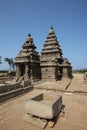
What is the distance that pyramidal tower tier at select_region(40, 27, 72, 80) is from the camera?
19.3 meters

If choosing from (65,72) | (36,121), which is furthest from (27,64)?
(36,121)

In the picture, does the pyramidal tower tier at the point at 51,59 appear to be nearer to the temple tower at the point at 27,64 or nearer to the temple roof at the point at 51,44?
the temple roof at the point at 51,44

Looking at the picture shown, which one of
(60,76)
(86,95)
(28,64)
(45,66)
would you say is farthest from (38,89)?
(60,76)

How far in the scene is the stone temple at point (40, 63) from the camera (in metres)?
17.0

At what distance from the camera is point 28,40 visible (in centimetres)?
1984

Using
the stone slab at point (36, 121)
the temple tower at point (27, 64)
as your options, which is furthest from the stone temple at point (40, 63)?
the stone slab at point (36, 121)

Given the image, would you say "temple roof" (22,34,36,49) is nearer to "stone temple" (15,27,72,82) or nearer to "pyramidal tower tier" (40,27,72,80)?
"stone temple" (15,27,72,82)

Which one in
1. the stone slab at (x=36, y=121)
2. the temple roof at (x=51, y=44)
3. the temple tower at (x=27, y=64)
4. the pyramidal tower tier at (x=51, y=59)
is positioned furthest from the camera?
the temple roof at (x=51, y=44)

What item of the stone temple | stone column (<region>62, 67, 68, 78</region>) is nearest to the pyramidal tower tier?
the stone temple

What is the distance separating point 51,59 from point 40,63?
7.54 ft

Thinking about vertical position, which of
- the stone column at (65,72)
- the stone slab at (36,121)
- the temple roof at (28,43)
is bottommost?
the stone slab at (36,121)

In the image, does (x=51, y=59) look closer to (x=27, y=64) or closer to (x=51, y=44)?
(x=51, y=44)

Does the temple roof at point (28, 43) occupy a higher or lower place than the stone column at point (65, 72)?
higher

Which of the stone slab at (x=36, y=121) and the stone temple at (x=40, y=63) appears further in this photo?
the stone temple at (x=40, y=63)
